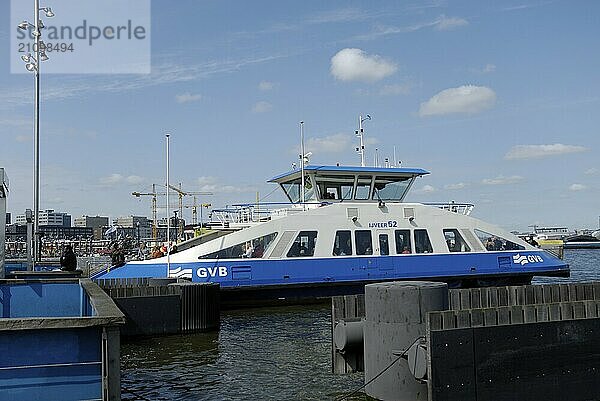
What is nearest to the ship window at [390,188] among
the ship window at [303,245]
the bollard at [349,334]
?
the ship window at [303,245]

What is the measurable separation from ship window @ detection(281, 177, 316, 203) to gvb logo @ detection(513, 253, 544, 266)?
7098 millimetres

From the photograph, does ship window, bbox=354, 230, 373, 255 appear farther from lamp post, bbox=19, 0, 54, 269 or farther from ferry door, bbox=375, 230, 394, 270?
lamp post, bbox=19, 0, 54, 269

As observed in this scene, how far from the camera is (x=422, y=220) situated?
21312 mm

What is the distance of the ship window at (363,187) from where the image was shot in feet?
72.2

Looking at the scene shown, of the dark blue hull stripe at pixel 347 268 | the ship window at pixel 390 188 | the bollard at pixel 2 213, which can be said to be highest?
the ship window at pixel 390 188

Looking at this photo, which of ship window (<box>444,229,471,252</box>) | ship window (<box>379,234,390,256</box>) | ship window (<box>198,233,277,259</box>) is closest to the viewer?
ship window (<box>198,233,277,259</box>)

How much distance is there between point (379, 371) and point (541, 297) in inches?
186

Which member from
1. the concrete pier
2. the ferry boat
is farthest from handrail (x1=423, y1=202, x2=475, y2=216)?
the concrete pier

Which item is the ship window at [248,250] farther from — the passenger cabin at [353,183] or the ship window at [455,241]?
the ship window at [455,241]

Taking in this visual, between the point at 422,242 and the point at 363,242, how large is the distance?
204 cm

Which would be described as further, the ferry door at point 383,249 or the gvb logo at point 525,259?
the gvb logo at point 525,259

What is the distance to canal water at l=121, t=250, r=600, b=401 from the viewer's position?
9727 millimetres

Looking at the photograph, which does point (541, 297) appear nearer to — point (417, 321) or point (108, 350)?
point (417, 321)

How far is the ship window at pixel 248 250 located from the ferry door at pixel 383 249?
11.0ft
